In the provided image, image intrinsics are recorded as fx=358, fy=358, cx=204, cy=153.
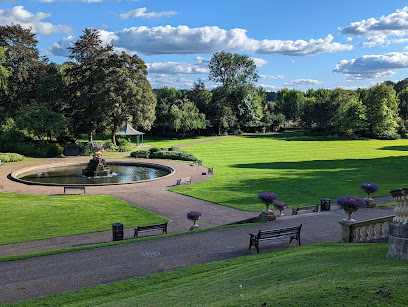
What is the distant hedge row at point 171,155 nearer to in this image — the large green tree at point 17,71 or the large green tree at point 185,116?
the large green tree at point 17,71

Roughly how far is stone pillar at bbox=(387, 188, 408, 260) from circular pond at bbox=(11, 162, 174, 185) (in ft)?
88.4

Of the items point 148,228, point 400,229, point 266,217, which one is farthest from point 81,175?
point 400,229

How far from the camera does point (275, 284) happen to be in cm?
828

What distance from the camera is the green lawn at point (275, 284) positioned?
6.57m

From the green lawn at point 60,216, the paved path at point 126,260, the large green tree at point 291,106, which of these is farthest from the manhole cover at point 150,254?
the large green tree at point 291,106

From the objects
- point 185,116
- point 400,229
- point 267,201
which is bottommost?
point 267,201

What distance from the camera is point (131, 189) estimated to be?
3045cm

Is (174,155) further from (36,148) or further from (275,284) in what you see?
(275,284)

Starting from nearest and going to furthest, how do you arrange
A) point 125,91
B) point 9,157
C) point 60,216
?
1. point 60,216
2. point 9,157
3. point 125,91

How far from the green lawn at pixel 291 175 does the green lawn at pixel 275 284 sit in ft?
40.5

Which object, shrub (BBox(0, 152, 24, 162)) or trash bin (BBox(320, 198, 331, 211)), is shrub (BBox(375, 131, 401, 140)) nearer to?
trash bin (BBox(320, 198, 331, 211))

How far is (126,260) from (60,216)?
9.17 metres

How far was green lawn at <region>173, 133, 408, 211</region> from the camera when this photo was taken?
28.4 metres

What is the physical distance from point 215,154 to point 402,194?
4976 centimetres
